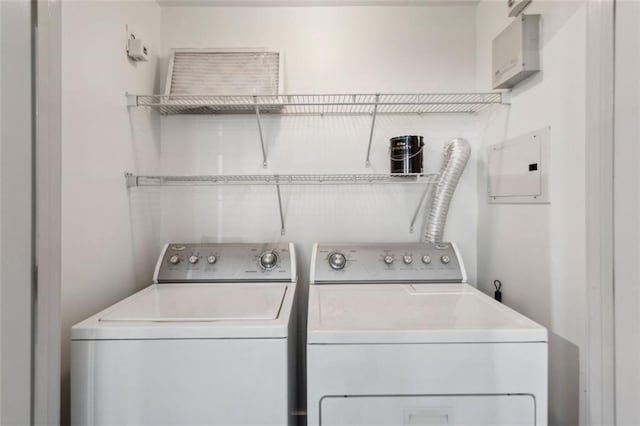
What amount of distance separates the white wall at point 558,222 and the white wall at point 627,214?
153 mm

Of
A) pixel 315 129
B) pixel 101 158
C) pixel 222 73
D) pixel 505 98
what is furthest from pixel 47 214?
pixel 505 98

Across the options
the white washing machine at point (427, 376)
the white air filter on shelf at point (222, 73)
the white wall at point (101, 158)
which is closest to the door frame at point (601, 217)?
the white washing machine at point (427, 376)

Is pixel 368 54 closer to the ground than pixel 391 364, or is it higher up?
higher up

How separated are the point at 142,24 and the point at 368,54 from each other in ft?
4.26

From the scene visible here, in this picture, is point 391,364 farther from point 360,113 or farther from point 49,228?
point 360,113

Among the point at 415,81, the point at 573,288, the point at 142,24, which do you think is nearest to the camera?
the point at 573,288

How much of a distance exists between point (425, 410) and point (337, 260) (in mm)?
828

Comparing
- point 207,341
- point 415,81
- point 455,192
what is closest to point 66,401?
point 207,341

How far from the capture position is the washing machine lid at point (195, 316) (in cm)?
103

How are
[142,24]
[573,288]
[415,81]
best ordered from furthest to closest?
1. [415,81]
2. [142,24]
3. [573,288]

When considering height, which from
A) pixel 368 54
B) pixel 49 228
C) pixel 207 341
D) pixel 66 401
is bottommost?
pixel 66 401

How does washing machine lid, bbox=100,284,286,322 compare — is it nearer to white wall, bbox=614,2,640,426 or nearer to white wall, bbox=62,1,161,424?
white wall, bbox=62,1,161,424

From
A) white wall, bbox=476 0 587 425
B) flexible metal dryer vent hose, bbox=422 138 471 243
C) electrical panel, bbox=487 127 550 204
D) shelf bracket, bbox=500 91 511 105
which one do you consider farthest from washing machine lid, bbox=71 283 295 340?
shelf bracket, bbox=500 91 511 105

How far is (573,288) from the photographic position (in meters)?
1.18
